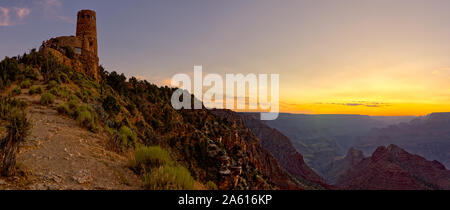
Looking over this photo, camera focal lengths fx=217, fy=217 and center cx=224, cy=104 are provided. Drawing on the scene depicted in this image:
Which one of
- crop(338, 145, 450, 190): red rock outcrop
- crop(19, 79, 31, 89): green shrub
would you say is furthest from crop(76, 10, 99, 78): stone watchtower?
crop(338, 145, 450, 190): red rock outcrop

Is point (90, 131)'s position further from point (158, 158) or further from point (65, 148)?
point (158, 158)

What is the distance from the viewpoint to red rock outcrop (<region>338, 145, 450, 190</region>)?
258 feet

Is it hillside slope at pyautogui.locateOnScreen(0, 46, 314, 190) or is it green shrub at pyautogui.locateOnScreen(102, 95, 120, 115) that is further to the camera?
green shrub at pyautogui.locateOnScreen(102, 95, 120, 115)

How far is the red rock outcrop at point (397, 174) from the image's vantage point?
258 feet

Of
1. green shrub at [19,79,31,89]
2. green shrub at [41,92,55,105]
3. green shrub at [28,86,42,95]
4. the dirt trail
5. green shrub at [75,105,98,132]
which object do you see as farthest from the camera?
green shrub at [19,79,31,89]

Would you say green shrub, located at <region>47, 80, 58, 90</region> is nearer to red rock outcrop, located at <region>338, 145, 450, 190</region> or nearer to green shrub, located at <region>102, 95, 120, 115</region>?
green shrub, located at <region>102, 95, 120, 115</region>

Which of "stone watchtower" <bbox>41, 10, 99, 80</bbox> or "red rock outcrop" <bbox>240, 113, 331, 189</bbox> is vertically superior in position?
"stone watchtower" <bbox>41, 10, 99, 80</bbox>

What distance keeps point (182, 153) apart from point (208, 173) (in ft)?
11.2

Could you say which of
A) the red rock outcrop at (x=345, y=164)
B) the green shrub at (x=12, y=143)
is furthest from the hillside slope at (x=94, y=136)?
the red rock outcrop at (x=345, y=164)

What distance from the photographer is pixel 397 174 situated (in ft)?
265

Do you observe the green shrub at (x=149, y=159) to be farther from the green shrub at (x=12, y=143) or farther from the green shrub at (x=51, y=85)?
the green shrub at (x=51, y=85)

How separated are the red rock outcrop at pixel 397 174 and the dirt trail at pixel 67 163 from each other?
318 feet

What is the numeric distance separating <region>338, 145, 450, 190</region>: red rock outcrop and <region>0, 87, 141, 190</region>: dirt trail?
9689 cm
